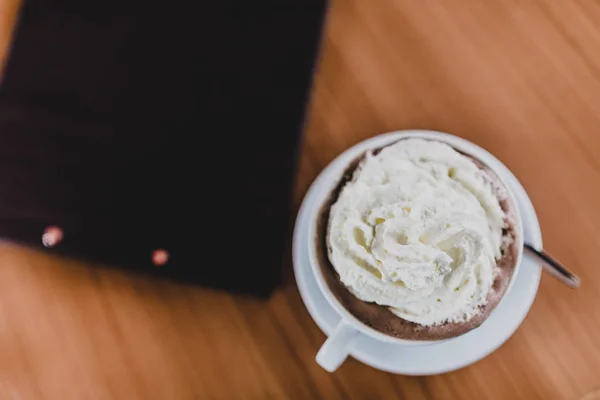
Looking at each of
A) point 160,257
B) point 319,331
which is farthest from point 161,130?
point 319,331

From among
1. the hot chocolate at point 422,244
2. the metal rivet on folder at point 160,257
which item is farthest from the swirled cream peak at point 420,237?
the metal rivet on folder at point 160,257

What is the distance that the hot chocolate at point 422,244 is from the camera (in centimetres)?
44

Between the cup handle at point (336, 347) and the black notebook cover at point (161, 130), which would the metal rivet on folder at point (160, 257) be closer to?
the black notebook cover at point (161, 130)

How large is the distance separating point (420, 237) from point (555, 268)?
0.13m

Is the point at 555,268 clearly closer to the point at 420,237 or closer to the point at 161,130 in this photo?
the point at 420,237

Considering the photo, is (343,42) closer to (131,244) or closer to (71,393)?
(131,244)

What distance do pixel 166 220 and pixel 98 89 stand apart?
0.15 meters

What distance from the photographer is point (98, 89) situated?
567 mm

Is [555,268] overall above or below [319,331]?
above

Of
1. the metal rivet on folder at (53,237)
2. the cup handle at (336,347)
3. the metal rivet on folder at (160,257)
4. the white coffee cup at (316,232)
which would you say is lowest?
the metal rivet on folder at (53,237)

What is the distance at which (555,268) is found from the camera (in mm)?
481

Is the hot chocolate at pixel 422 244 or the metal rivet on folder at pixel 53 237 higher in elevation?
the hot chocolate at pixel 422 244

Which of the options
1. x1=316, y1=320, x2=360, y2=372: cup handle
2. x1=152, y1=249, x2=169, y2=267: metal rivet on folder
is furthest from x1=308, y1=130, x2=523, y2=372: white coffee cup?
x1=152, y1=249, x2=169, y2=267: metal rivet on folder

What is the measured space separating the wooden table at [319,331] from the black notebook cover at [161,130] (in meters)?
0.03
